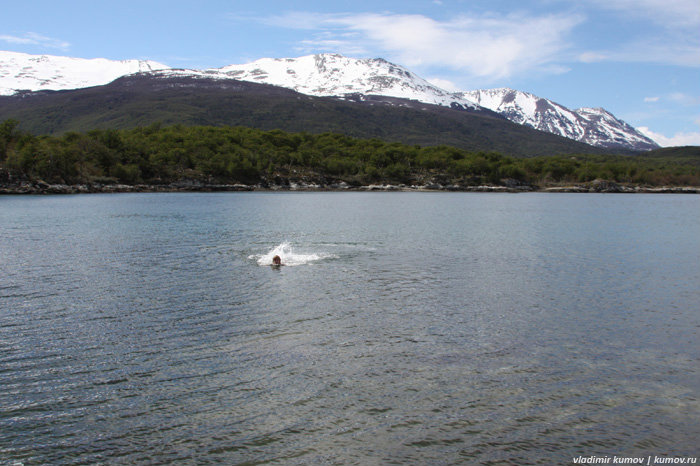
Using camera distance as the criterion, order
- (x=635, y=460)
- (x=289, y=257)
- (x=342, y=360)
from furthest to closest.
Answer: (x=289, y=257)
(x=342, y=360)
(x=635, y=460)

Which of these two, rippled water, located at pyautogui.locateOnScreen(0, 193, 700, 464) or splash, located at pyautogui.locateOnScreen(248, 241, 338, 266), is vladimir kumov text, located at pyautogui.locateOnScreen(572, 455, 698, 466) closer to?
rippled water, located at pyautogui.locateOnScreen(0, 193, 700, 464)

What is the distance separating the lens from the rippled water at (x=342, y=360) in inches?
475

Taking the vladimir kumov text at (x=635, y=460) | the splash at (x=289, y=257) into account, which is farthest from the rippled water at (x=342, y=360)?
the splash at (x=289, y=257)

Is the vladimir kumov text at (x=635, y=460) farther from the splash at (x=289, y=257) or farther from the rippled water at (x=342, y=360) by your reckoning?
the splash at (x=289, y=257)

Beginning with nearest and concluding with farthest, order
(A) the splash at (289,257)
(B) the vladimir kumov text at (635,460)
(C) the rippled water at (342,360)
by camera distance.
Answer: (B) the vladimir kumov text at (635,460) < (C) the rippled water at (342,360) < (A) the splash at (289,257)

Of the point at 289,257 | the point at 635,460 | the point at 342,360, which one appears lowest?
the point at 635,460

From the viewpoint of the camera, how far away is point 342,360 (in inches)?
669

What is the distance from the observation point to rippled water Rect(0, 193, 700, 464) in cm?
1205

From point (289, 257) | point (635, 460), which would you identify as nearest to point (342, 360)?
point (635, 460)

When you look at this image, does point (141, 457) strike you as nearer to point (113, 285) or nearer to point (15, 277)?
point (113, 285)

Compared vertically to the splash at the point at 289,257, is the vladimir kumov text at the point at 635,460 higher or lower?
lower

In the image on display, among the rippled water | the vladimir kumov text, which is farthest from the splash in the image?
the vladimir kumov text

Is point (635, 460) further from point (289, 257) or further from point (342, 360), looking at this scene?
point (289, 257)

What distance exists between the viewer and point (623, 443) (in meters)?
12.2
